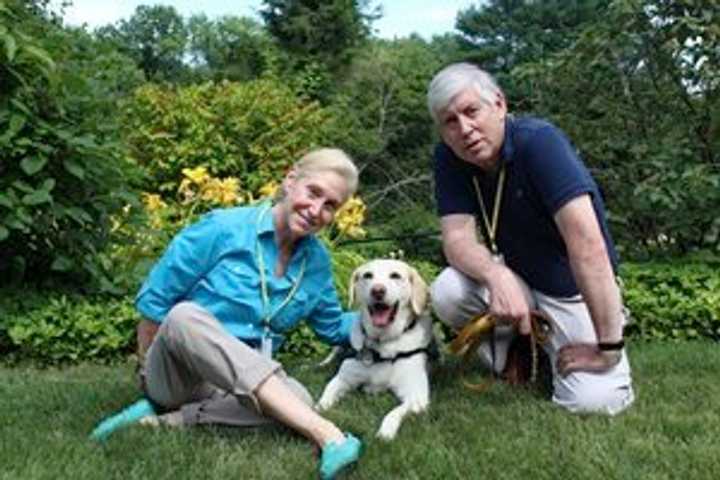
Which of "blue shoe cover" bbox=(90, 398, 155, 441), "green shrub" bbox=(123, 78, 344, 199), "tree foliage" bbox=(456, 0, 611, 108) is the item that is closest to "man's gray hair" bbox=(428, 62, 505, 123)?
"blue shoe cover" bbox=(90, 398, 155, 441)

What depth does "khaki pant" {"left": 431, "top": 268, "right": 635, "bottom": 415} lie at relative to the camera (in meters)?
3.47

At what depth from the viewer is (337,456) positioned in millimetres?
2758

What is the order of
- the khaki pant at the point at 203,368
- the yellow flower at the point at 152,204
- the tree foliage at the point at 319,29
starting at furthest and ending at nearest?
the tree foliage at the point at 319,29 < the yellow flower at the point at 152,204 < the khaki pant at the point at 203,368

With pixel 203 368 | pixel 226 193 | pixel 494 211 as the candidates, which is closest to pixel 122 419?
pixel 203 368

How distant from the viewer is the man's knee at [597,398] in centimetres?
345

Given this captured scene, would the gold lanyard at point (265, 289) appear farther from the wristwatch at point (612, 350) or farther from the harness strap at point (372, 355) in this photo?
the wristwatch at point (612, 350)

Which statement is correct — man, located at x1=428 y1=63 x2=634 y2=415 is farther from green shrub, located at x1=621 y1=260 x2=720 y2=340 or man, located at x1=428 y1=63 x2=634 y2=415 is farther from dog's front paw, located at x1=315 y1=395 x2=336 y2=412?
green shrub, located at x1=621 y1=260 x2=720 y2=340

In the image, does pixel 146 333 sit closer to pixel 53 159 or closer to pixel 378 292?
pixel 378 292

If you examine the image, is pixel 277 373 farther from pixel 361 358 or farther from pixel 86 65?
pixel 86 65

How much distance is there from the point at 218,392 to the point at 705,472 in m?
1.64

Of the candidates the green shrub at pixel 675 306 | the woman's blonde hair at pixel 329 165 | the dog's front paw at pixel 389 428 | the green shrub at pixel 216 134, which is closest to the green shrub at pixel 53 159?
the woman's blonde hair at pixel 329 165

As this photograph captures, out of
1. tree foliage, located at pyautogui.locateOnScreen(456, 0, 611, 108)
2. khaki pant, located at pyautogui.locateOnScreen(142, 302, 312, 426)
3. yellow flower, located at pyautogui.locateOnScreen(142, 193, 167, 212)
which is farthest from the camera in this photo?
tree foliage, located at pyautogui.locateOnScreen(456, 0, 611, 108)

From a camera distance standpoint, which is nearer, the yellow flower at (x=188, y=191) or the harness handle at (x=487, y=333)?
the harness handle at (x=487, y=333)

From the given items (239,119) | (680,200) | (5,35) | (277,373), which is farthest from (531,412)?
(239,119)
